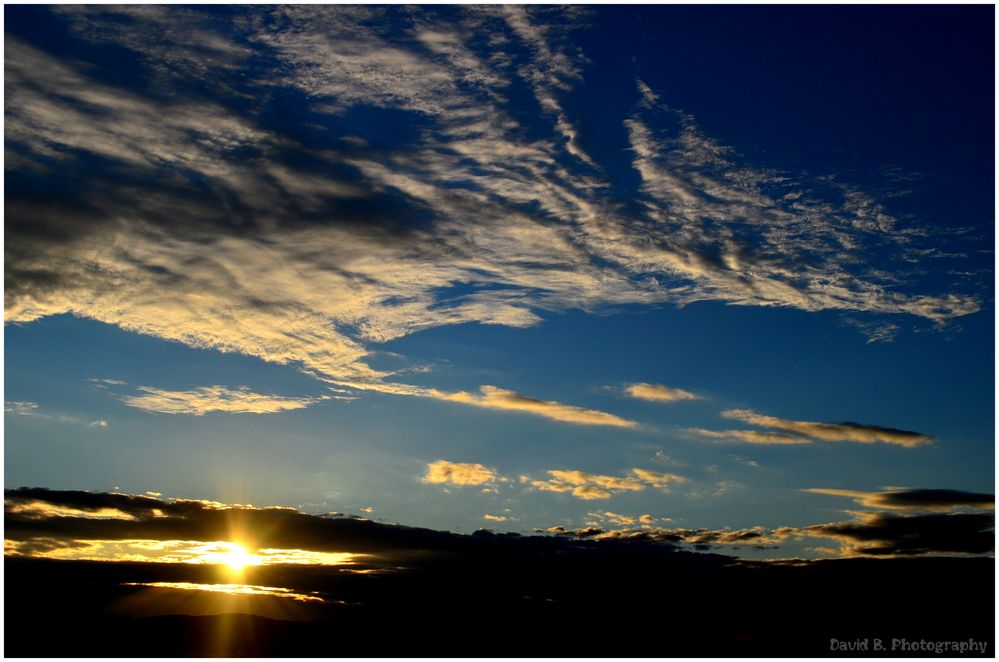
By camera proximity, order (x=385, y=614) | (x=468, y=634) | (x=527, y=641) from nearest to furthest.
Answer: (x=527, y=641) → (x=468, y=634) → (x=385, y=614)

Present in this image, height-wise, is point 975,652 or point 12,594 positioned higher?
point 975,652

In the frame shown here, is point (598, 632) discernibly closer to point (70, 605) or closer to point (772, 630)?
point (772, 630)

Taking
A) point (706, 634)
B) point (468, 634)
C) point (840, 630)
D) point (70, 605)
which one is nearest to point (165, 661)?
point (706, 634)

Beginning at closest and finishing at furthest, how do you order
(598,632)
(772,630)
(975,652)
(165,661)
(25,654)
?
(975,652)
(165,661)
(772,630)
(598,632)
(25,654)

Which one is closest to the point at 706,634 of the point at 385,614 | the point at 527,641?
the point at 527,641

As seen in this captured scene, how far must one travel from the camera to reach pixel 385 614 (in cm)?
17362

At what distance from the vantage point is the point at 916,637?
312 feet

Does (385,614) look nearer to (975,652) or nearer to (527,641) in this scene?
(527,641)

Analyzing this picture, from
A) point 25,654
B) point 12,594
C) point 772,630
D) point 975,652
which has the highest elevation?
point 975,652

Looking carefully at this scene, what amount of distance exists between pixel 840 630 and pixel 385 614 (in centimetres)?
10092

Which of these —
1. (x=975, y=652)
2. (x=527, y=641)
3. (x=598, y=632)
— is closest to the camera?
(x=975, y=652)

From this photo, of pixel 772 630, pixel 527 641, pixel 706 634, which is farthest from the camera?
pixel 527 641

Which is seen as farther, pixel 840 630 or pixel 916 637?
pixel 840 630

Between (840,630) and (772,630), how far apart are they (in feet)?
32.8
